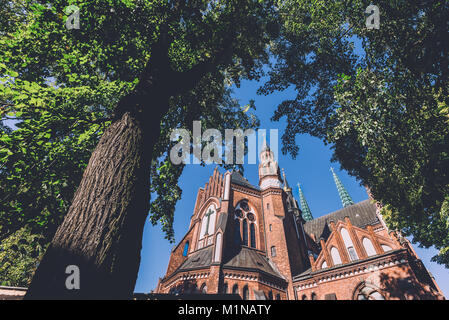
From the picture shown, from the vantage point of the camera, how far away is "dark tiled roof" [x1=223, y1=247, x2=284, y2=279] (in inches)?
600

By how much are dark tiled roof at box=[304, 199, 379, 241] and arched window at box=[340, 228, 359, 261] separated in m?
7.88

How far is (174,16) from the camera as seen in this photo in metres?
6.30

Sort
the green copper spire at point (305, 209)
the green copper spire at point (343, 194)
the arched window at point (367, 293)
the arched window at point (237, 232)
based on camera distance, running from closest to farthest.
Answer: the arched window at point (367, 293) < the arched window at point (237, 232) < the green copper spire at point (305, 209) < the green copper spire at point (343, 194)

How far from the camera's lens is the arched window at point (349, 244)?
49.8 ft

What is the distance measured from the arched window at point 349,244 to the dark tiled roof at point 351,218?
7875 millimetres

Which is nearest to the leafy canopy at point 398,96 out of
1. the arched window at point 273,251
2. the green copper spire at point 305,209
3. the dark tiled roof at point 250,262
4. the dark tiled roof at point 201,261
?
the dark tiled roof at point 250,262

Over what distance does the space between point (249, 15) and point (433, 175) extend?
926cm

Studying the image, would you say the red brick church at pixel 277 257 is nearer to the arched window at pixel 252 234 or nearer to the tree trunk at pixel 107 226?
the arched window at pixel 252 234

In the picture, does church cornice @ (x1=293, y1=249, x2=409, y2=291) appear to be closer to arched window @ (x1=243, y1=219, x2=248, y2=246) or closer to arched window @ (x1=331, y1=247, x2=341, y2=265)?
arched window @ (x1=331, y1=247, x2=341, y2=265)

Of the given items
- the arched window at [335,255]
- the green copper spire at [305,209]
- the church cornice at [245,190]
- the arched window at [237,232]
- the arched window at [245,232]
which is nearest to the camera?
the arched window at [335,255]

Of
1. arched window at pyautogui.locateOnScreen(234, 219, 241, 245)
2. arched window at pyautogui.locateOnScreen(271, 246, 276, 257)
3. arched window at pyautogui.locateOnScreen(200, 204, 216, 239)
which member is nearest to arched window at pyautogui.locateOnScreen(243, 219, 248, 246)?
arched window at pyautogui.locateOnScreen(234, 219, 241, 245)

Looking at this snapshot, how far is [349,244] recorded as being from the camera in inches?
624
